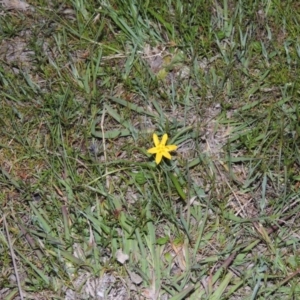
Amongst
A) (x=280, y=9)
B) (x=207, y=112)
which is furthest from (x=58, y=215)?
(x=280, y=9)

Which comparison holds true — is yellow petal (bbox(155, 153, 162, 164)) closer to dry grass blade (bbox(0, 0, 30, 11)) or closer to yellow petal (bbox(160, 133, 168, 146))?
yellow petal (bbox(160, 133, 168, 146))

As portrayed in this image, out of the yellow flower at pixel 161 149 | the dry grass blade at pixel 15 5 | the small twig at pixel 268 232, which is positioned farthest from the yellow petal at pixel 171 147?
the dry grass blade at pixel 15 5

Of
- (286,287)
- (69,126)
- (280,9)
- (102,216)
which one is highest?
(280,9)

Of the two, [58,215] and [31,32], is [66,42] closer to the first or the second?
[31,32]

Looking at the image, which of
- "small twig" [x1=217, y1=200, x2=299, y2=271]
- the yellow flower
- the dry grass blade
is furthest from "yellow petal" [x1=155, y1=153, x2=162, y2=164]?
the dry grass blade

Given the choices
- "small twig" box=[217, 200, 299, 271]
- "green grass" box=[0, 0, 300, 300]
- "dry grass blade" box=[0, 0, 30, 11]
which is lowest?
"small twig" box=[217, 200, 299, 271]

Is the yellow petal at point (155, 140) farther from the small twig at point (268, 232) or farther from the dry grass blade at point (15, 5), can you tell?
the dry grass blade at point (15, 5)

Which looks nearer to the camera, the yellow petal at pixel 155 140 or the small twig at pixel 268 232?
the small twig at pixel 268 232

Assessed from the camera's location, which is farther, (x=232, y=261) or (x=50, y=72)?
(x=50, y=72)
